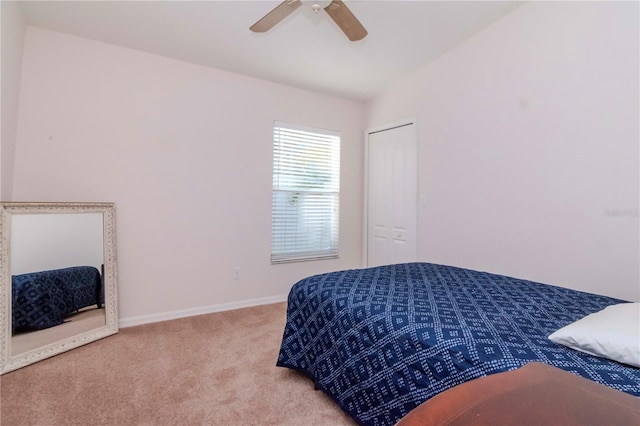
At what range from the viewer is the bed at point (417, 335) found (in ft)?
3.41

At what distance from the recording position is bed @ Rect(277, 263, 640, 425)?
104 centimetres

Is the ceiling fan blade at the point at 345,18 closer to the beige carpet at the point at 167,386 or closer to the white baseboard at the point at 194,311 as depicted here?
the beige carpet at the point at 167,386

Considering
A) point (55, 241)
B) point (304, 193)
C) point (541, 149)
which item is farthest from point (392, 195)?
point (55, 241)

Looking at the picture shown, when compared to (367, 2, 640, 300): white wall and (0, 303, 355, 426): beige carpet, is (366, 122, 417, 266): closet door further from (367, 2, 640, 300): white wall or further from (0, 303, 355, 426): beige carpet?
(0, 303, 355, 426): beige carpet

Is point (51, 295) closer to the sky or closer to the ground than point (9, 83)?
closer to the ground

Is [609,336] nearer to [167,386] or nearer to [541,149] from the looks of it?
[541,149]

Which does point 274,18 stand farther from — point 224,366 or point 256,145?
point 224,366

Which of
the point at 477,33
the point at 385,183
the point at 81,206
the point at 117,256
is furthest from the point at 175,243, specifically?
the point at 477,33

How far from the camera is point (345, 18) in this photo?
1.88 metres

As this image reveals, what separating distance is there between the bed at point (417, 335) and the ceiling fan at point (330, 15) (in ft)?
5.35

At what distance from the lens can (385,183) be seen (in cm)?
372

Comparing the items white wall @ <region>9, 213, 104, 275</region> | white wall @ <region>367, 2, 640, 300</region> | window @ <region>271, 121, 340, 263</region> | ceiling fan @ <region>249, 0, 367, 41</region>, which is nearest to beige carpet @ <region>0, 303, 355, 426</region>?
white wall @ <region>9, 213, 104, 275</region>

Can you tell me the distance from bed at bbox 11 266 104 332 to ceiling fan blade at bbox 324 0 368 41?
104 inches

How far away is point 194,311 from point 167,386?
4.09 feet
